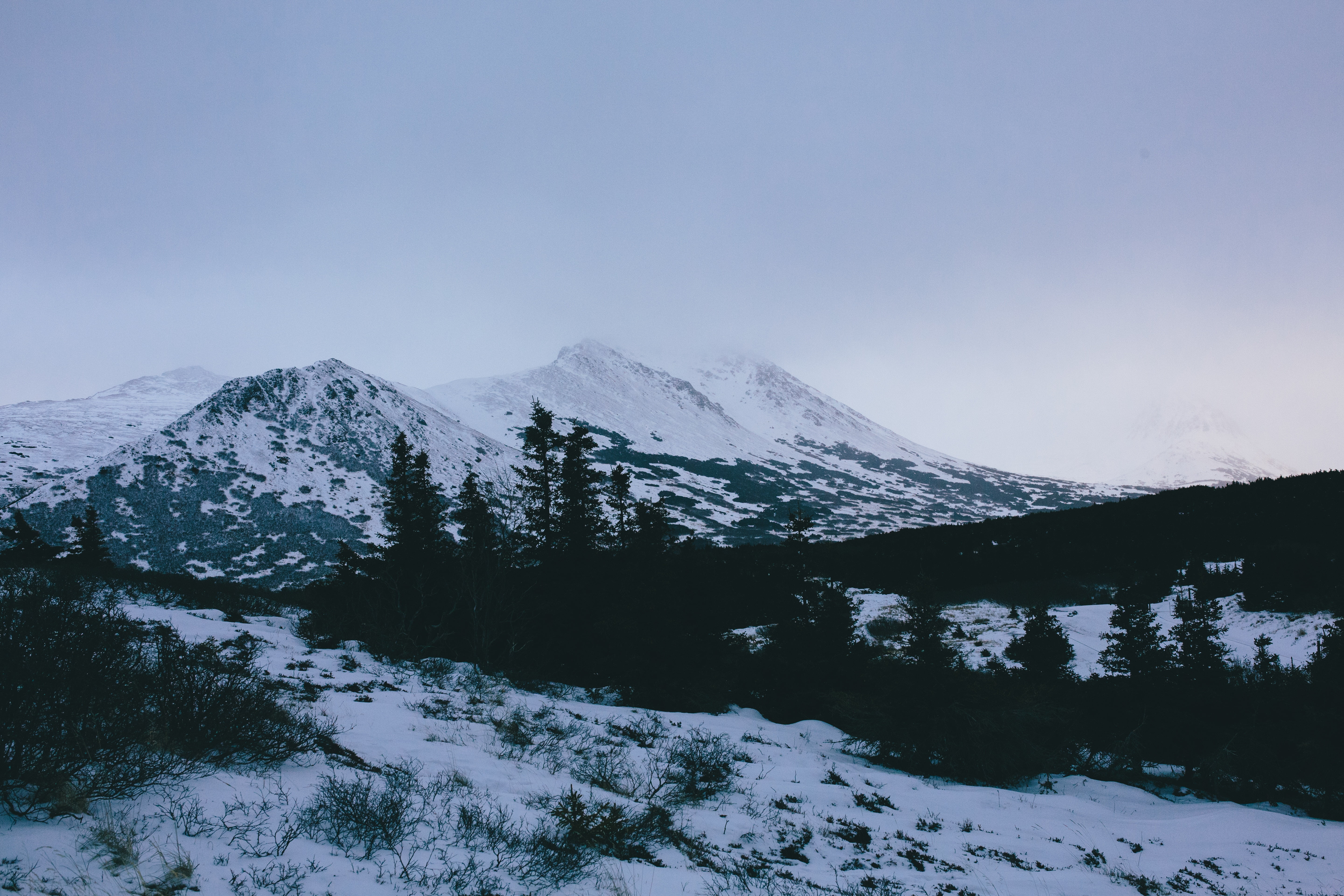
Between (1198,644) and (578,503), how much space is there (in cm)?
1976

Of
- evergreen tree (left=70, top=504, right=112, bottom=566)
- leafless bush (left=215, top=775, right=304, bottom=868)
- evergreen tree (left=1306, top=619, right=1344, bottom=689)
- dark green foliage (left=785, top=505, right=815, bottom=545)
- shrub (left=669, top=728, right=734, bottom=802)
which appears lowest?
evergreen tree (left=70, top=504, right=112, bottom=566)

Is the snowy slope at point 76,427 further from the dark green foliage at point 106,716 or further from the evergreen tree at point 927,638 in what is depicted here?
the evergreen tree at point 927,638

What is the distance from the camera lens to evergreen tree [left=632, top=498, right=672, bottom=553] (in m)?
20.0

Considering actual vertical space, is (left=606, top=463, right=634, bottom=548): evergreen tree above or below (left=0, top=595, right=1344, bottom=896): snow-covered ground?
above

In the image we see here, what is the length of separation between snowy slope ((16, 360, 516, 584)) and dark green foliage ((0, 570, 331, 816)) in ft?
121

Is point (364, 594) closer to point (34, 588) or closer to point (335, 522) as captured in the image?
point (34, 588)

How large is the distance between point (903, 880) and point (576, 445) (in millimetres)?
20188

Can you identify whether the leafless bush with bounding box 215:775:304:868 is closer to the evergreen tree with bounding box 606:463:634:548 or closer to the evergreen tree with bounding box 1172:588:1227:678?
the evergreen tree with bounding box 1172:588:1227:678

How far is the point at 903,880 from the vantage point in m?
6.96

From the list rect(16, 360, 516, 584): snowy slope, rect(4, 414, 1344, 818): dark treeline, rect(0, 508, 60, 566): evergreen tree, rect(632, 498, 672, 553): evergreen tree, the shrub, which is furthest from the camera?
rect(16, 360, 516, 584): snowy slope

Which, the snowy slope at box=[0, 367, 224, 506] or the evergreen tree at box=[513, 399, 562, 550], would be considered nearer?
the evergreen tree at box=[513, 399, 562, 550]

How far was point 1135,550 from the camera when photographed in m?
31.9

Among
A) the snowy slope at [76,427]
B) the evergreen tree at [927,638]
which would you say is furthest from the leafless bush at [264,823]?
the snowy slope at [76,427]

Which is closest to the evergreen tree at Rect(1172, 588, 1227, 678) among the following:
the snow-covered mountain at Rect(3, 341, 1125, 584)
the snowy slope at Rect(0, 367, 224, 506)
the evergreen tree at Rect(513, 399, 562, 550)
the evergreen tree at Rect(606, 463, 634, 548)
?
the evergreen tree at Rect(606, 463, 634, 548)
